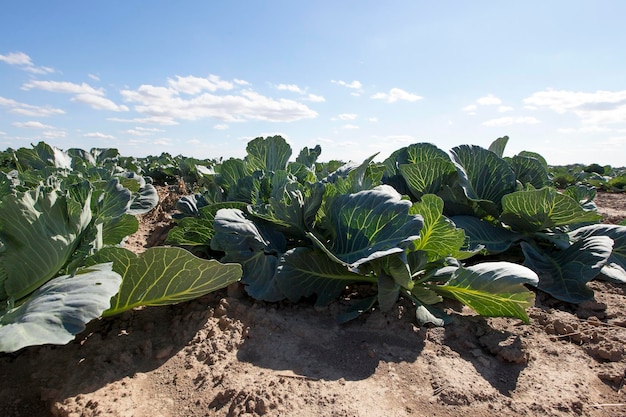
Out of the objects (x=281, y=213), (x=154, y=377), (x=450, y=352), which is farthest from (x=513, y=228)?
(x=154, y=377)

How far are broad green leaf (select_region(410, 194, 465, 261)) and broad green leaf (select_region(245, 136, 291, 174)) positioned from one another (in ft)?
5.60

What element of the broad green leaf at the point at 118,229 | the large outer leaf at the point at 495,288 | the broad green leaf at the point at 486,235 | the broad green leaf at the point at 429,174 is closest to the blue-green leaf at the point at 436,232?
the large outer leaf at the point at 495,288

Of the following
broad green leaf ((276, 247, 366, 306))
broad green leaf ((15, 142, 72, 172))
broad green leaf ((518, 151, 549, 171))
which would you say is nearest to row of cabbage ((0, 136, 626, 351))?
broad green leaf ((276, 247, 366, 306))

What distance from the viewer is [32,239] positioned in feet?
5.67

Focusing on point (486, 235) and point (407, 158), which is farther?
point (407, 158)

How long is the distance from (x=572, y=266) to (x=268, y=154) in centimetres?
245

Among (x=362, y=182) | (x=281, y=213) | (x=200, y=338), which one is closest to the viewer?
(x=200, y=338)

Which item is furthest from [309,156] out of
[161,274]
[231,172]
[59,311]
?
[59,311]

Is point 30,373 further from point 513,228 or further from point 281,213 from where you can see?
point 513,228

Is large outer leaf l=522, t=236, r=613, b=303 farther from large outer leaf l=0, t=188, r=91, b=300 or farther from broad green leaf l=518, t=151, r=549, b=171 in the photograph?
large outer leaf l=0, t=188, r=91, b=300

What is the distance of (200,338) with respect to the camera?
6.43ft

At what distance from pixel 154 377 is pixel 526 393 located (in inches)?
60.8

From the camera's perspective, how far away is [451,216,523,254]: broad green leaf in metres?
2.92

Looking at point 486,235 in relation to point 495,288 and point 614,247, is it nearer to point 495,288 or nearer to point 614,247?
point 614,247
